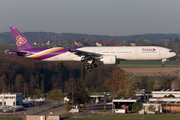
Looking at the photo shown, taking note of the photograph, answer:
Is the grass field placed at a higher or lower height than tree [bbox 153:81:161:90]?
lower

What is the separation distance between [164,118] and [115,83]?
57542 mm

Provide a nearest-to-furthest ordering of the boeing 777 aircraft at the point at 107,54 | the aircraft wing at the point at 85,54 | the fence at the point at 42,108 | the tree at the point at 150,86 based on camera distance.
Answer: the aircraft wing at the point at 85,54, the boeing 777 aircraft at the point at 107,54, the fence at the point at 42,108, the tree at the point at 150,86

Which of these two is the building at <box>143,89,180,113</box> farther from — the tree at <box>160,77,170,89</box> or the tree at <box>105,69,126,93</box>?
the tree at <box>160,77,170,89</box>

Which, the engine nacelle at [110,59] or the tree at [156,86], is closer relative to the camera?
the engine nacelle at [110,59]

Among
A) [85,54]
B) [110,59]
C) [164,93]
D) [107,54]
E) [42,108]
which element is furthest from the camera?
[164,93]

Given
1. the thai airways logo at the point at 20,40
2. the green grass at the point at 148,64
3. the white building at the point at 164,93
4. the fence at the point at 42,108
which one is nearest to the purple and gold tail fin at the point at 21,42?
the thai airways logo at the point at 20,40

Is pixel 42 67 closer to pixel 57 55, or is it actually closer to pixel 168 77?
pixel 168 77

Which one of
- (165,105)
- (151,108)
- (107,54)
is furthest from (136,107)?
(107,54)

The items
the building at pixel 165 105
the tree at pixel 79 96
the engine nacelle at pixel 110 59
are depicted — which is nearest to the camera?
the engine nacelle at pixel 110 59

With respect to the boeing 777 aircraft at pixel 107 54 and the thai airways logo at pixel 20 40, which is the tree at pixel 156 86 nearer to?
the boeing 777 aircraft at pixel 107 54

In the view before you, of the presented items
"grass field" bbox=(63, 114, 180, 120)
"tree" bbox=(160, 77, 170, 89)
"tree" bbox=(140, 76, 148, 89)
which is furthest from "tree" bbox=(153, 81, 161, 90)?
"grass field" bbox=(63, 114, 180, 120)

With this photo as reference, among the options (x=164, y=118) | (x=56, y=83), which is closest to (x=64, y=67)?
(x=56, y=83)

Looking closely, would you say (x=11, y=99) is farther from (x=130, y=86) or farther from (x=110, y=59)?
(x=110, y=59)

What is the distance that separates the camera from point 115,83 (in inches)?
5123
